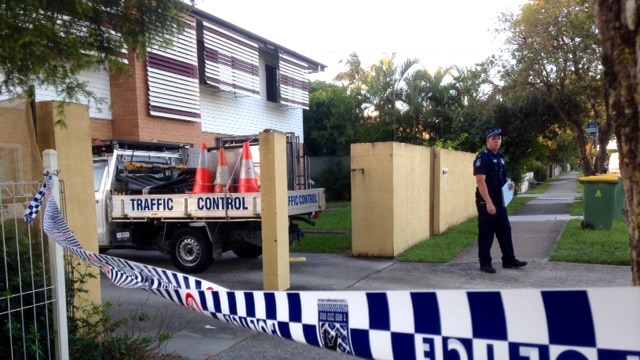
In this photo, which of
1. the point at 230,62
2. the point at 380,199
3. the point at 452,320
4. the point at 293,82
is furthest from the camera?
the point at 293,82

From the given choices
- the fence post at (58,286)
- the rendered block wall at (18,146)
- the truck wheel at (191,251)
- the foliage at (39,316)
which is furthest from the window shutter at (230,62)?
the fence post at (58,286)

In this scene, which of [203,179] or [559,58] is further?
[559,58]

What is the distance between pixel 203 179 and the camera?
28.7ft

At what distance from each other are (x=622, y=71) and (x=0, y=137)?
4242mm

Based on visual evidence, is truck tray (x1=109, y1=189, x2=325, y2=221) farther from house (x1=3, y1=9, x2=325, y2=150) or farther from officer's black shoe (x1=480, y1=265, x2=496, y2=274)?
officer's black shoe (x1=480, y1=265, x2=496, y2=274)

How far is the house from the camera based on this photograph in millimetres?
13109

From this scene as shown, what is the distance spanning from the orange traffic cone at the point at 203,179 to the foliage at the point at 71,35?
2.60m

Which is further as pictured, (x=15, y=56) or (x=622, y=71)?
(x=15, y=56)

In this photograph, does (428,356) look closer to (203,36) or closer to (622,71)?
(622,71)

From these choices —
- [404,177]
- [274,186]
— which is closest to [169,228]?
[274,186]

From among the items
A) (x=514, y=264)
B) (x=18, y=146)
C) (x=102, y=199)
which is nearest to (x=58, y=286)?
(x=18, y=146)

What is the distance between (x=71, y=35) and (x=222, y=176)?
358 centimetres

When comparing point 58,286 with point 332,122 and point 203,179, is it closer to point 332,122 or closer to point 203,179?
point 203,179

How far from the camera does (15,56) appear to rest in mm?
5008
